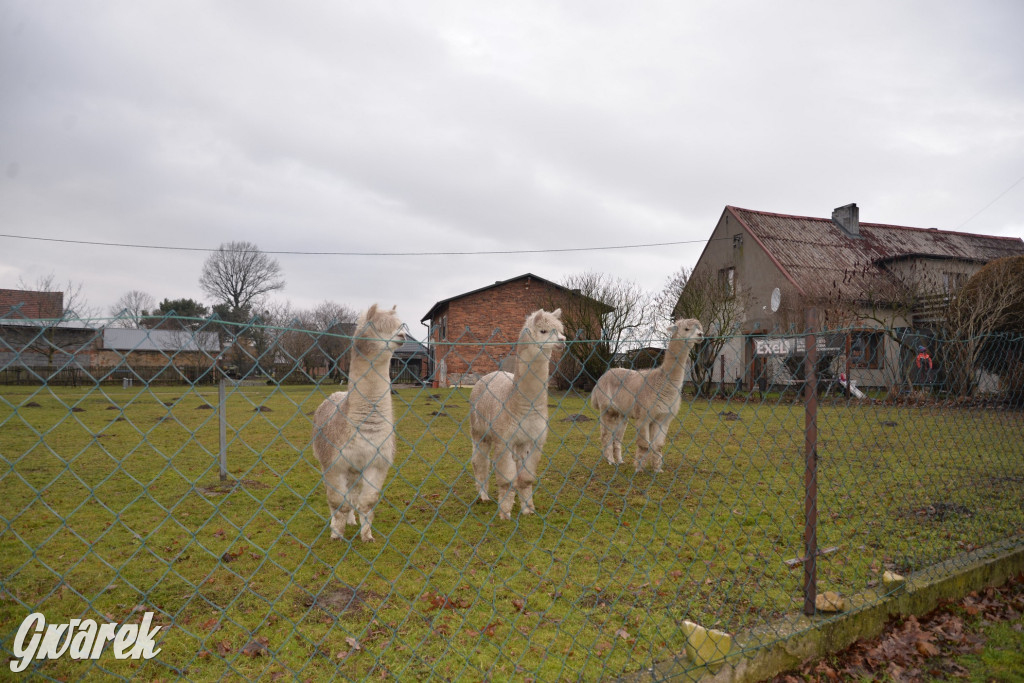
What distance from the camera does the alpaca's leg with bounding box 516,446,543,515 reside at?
518cm

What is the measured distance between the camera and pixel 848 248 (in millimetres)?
24188

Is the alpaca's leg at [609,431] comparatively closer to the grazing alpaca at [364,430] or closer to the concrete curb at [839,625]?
the grazing alpaca at [364,430]

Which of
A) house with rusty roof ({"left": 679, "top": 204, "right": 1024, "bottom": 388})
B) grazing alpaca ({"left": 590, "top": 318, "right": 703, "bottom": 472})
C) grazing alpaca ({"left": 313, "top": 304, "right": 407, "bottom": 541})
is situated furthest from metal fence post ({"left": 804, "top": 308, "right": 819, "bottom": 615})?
house with rusty roof ({"left": 679, "top": 204, "right": 1024, "bottom": 388})

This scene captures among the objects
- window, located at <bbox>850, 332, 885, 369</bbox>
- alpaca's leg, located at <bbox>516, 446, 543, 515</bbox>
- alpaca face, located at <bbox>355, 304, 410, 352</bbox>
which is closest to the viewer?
alpaca face, located at <bbox>355, 304, 410, 352</bbox>

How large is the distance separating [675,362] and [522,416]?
8.86 ft

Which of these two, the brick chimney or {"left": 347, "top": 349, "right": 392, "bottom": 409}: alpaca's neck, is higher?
the brick chimney

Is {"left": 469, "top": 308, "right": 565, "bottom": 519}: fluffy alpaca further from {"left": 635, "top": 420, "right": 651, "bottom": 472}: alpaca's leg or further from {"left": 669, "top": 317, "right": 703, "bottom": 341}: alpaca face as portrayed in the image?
{"left": 669, "top": 317, "right": 703, "bottom": 341}: alpaca face

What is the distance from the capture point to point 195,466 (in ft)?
25.5

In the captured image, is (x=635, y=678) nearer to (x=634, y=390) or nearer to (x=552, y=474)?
(x=552, y=474)

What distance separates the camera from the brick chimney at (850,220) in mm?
25359

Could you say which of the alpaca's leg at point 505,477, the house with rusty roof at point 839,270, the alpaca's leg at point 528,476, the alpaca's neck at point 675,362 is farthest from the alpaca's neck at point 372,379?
the house with rusty roof at point 839,270

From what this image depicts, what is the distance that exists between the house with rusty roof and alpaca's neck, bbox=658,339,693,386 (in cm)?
1161

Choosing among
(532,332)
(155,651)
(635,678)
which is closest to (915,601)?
(635,678)

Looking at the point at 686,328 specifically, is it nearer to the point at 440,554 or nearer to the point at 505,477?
the point at 505,477
